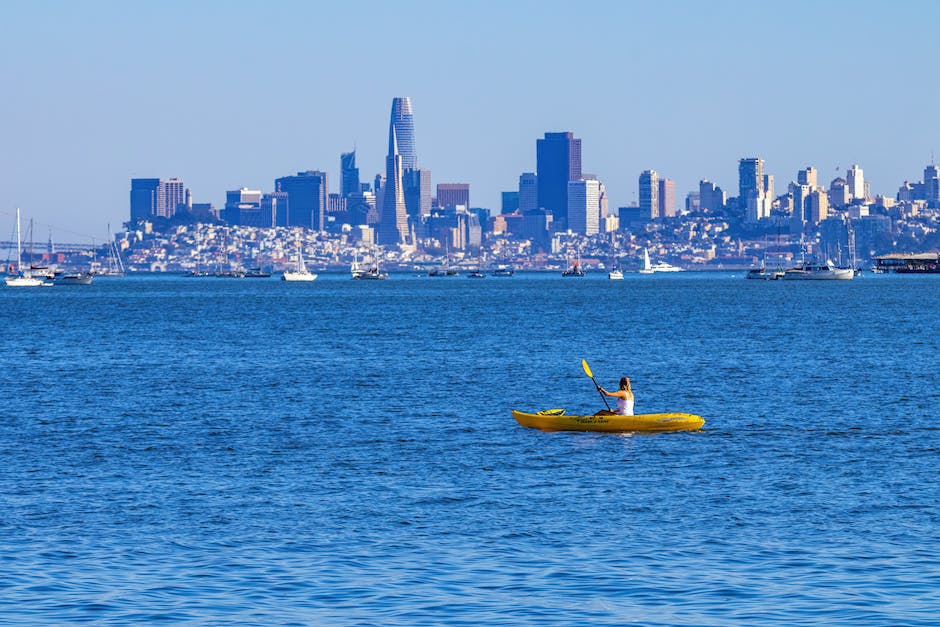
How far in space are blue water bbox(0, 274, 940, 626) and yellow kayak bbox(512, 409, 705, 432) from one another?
0.79 metres

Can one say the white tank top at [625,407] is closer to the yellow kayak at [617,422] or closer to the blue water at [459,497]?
the yellow kayak at [617,422]

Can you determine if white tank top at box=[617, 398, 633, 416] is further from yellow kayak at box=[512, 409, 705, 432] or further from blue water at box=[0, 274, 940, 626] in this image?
blue water at box=[0, 274, 940, 626]

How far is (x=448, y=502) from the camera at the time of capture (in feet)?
112

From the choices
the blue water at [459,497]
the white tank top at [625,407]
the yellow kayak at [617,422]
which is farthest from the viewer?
the white tank top at [625,407]

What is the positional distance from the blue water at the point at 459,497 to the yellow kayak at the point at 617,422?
2.60 ft

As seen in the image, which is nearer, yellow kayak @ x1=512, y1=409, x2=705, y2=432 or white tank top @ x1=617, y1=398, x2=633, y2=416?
yellow kayak @ x1=512, y1=409, x2=705, y2=432

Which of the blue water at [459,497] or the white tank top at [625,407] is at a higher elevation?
the white tank top at [625,407]

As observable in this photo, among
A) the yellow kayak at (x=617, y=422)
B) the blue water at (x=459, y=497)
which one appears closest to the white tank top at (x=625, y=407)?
the yellow kayak at (x=617, y=422)

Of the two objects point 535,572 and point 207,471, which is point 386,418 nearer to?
point 207,471

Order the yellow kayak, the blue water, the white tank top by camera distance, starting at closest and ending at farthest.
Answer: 1. the blue water
2. the yellow kayak
3. the white tank top

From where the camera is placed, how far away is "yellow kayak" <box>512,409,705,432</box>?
1855 inches

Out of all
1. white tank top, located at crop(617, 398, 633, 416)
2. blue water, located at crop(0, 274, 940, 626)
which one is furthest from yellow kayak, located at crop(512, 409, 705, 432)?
blue water, located at crop(0, 274, 940, 626)

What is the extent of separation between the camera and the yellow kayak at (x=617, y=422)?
47.1 meters

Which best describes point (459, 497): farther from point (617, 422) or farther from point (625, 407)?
point (625, 407)
